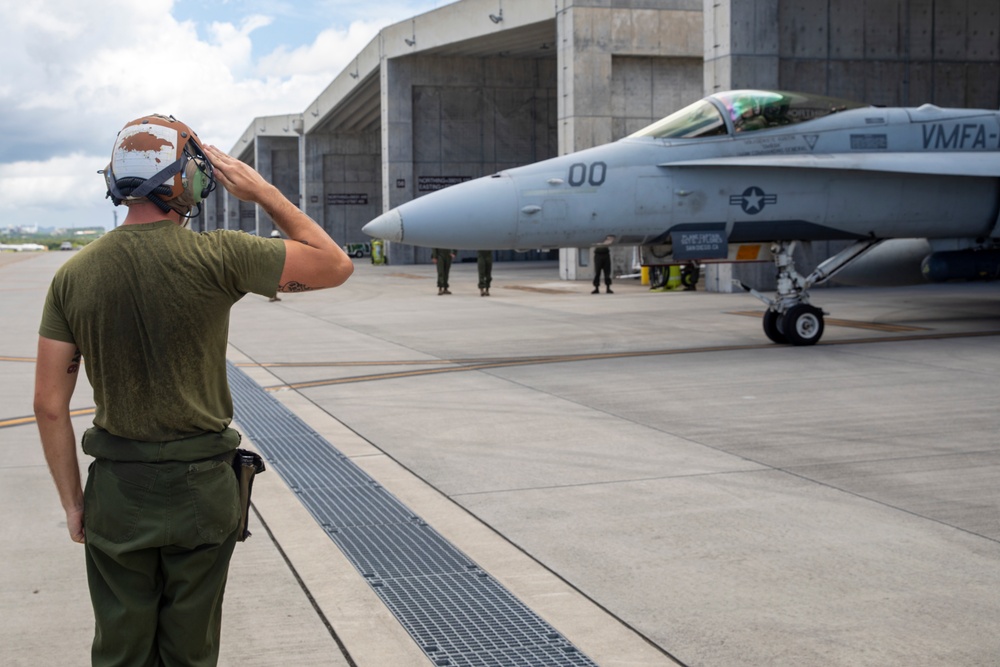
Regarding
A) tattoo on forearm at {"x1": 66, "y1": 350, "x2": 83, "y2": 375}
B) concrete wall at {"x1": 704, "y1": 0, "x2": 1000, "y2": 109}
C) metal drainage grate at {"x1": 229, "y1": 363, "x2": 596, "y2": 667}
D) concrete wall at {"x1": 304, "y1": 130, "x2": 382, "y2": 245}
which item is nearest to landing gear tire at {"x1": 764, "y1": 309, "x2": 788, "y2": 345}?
metal drainage grate at {"x1": 229, "y1": 363, "x2": 596, "y2": 667}

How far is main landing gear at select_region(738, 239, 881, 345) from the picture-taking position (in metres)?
12.7

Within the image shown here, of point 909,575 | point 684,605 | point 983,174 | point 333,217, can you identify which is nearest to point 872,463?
point 909,575

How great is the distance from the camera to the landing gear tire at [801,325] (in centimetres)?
1266

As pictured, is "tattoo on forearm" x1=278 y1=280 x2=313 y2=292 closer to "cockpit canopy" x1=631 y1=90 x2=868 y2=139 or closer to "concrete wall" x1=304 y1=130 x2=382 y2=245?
"cockpit canopy" x1=631 y1=90 x2=868 y2=139

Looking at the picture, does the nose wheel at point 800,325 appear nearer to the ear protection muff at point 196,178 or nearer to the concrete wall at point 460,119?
the ear protection muff at point 196,178

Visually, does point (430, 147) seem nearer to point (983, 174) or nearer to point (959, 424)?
point (983, 174)

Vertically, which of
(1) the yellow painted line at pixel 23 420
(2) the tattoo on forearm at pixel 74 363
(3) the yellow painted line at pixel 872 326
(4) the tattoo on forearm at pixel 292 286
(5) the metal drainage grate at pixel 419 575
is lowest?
(5) the metal drainage grate at pixel 419 575

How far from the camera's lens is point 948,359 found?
1148 cm

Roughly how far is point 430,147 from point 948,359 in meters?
33.8

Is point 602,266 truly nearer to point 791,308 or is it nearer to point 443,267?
point 443,267

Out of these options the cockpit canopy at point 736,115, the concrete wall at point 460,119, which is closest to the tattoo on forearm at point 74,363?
the cockpit canopy at point 736,115

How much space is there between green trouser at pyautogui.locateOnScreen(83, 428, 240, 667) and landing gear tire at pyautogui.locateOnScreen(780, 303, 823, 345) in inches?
424

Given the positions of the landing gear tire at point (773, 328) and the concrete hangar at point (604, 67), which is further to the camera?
the concrete hangar at point (604, 67)

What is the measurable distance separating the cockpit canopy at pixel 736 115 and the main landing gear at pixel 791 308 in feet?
4.84
